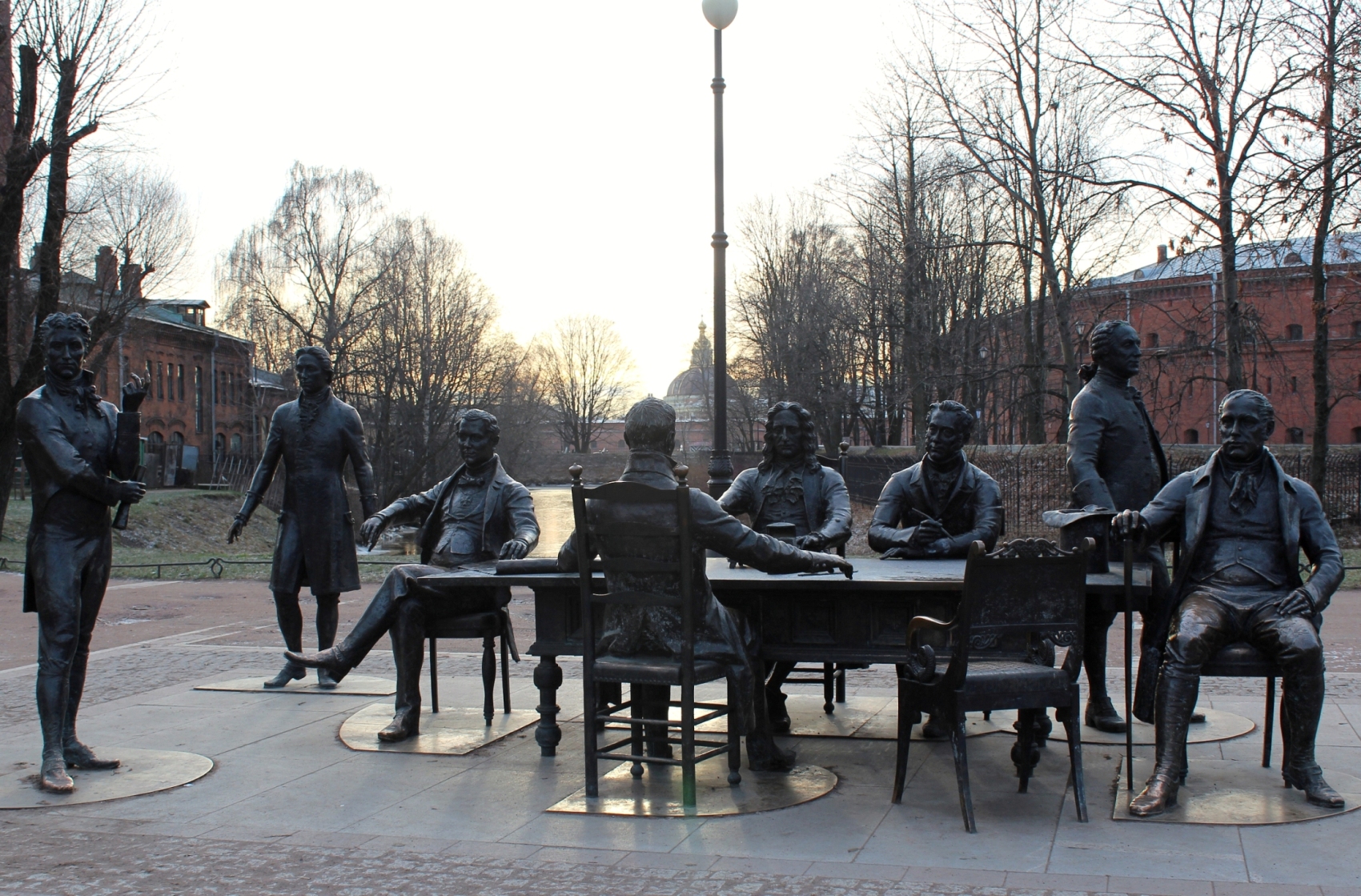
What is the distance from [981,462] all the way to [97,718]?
20.5 meters

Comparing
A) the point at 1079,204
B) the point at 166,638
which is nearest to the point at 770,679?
the point at 166,638

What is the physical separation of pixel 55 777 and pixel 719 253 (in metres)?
9.41

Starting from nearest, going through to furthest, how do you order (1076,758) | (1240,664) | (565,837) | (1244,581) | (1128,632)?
(565,837) < (1076,758) < (1128,632) < (1240,664) < (1244,581)

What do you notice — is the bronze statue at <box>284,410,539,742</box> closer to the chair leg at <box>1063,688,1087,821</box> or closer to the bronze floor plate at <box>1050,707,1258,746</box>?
the chair leg at <box>1063,688,1087,821</box>

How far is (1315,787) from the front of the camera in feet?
18.1

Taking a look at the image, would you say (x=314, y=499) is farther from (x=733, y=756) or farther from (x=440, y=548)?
(x=733, y=756)

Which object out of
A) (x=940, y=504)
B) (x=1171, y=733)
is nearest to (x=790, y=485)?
(x=940, y=504)

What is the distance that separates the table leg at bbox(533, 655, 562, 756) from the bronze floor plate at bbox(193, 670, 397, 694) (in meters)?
2.24

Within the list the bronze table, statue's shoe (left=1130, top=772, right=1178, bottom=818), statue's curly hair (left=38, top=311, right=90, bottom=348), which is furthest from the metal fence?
statue's curly hair (left=38, top=311, right=90, bottom=348)

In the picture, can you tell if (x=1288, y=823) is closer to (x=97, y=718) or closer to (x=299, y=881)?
(x=299, y=881)

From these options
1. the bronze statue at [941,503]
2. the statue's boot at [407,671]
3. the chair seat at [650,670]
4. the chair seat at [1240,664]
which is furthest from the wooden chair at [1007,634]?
the statue's boot at [407,671]

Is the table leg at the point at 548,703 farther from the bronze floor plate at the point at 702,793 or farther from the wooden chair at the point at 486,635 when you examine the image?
the wooden chair at the point at 486,635

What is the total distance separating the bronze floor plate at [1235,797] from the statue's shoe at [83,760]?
192 inches

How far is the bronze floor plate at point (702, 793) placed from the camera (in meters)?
5.62
